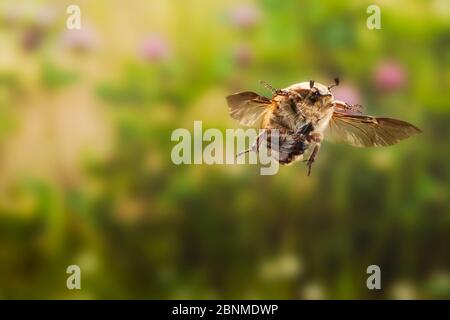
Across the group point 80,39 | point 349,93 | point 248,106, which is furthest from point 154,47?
point 248,106

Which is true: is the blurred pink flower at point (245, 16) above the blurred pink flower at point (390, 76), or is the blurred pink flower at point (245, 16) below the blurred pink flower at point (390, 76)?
above

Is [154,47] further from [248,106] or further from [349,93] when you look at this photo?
[248,106]

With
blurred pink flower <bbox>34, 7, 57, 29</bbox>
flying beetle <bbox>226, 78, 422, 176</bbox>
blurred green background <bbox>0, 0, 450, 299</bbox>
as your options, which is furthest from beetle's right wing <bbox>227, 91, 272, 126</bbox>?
blurred pink flower <bbox>34, 7, 57, 29</bbox>

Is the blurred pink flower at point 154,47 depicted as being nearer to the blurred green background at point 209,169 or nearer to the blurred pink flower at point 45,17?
the blurred green background at point 209,169

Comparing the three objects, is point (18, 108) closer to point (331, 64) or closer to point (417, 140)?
→ point (331, 64)

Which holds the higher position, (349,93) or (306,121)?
(349,93)

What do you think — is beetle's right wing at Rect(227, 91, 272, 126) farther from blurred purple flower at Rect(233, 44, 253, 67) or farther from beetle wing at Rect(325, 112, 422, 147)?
blurred purple flower at Rect(233, 44, 253, 67)

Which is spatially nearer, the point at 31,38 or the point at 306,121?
the point at 306,121

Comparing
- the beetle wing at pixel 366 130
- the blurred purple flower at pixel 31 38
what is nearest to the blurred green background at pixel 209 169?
the blurred purple flower at pixel 31 38
